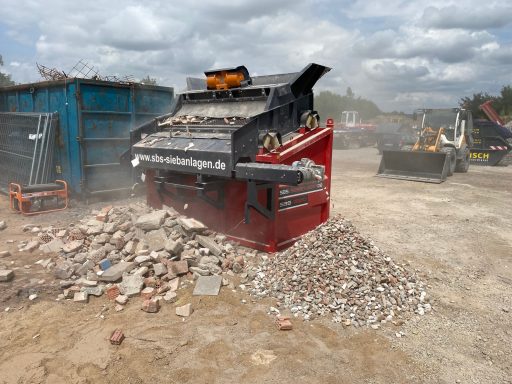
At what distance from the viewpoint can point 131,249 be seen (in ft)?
14.5

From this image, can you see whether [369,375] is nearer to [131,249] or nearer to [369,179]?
[131,249]

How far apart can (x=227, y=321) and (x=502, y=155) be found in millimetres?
16420

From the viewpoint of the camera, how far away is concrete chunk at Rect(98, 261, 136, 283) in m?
3.97

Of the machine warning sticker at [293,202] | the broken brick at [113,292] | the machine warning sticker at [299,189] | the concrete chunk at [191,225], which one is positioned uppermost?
the machine warning sticker at [299,189]

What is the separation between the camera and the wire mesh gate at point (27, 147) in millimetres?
7105

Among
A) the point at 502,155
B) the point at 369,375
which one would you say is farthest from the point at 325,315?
the point at 502,155

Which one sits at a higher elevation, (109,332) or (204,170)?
(204,170)

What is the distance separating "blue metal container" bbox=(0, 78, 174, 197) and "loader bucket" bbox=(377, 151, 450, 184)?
769 cm

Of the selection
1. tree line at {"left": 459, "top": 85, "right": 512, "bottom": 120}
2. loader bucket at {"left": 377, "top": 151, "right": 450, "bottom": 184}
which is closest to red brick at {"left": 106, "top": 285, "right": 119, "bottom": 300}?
loader bucket at {"left": 377, "top": 151, "right": 450, "bottom": 184}

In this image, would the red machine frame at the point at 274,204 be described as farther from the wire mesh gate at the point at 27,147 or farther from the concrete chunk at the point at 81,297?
the wire mesh gate at the point at 27,147

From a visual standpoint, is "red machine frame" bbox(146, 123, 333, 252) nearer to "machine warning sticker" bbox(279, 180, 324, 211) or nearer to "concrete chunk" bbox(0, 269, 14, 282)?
"machine warning sticker" bbox(279, 180, 324, 211)

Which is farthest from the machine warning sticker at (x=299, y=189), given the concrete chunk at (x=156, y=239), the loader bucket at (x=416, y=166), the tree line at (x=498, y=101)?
the tree line at (x=498, y=101)

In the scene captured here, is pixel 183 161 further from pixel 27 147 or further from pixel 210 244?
pixel 27 147

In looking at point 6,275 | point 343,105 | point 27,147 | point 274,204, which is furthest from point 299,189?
point 343,105
